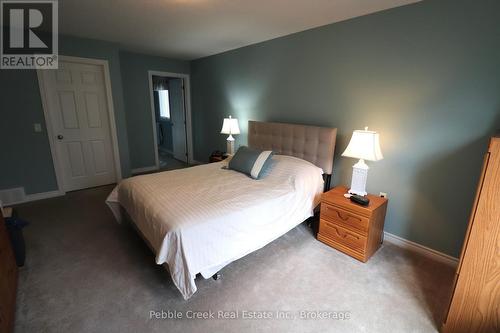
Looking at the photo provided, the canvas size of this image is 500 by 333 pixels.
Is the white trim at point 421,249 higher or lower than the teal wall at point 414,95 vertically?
lower

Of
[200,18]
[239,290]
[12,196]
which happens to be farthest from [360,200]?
[12,196]

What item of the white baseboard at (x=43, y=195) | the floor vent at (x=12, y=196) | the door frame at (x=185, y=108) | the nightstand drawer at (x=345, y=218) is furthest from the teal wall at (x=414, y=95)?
the floor vent at (x=12, y=196)

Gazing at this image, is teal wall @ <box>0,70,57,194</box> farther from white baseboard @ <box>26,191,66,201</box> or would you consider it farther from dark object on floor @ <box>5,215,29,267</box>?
dark object on floor @ <box>5,215,29,267</box>

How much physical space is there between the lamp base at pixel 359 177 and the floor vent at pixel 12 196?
4548 millimetres

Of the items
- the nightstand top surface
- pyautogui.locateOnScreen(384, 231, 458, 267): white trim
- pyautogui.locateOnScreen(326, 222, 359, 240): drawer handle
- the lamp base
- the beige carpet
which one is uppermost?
the lamp base

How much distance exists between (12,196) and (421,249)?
17.4 feet

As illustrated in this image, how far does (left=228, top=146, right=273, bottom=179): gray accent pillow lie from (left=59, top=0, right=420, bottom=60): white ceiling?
152 centimetres

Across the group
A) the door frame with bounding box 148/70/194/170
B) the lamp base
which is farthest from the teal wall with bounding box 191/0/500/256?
the door frame with bounding box 148/70/194/170

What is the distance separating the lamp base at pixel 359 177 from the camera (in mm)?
2336

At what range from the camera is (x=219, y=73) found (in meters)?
4.41

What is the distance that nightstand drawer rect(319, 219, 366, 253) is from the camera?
2224 millimetres

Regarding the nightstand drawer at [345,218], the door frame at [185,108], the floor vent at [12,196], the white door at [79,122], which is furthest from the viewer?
the door frame at [185,108]

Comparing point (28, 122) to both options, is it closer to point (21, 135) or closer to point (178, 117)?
point (21, 135)

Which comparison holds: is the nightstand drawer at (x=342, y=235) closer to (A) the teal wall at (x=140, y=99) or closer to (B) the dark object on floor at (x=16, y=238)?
(B) the dark object on floor at (x=16, y=238)
